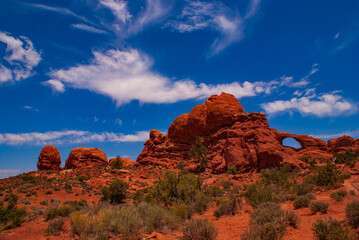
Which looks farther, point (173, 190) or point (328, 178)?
point (328, 178)

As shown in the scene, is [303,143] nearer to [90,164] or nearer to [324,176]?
[324,176]

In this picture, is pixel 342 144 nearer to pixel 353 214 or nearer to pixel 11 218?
pixel 353 214

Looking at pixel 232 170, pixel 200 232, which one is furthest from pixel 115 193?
→ pixel 232 170

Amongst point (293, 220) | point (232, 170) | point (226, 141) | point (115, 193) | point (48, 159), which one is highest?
point (48, 159)

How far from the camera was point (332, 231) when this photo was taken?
4559 mm

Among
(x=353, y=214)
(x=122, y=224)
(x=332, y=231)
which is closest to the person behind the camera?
(x=332, y=231)

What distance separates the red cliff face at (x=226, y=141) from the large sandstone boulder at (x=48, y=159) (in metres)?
22.9

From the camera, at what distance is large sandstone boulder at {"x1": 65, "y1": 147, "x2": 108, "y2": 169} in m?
43.4

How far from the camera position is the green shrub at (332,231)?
4355 millimetres

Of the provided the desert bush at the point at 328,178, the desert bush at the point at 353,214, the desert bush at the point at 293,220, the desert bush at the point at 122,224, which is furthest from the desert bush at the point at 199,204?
the desert bush at the point at 328,178

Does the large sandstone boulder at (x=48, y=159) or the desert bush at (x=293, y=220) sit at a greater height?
the large sandstone boulder at (x=48, y=159)

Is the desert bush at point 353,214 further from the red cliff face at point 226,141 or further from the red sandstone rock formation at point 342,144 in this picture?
the red sandstone rock formation at point 342,144

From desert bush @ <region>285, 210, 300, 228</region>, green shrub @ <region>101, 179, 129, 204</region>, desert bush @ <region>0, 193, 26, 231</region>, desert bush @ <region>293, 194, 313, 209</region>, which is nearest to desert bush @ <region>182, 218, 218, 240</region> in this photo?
desert bush @ <region>285, 210, 300, 228</region>

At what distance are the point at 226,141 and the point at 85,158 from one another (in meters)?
32.8
